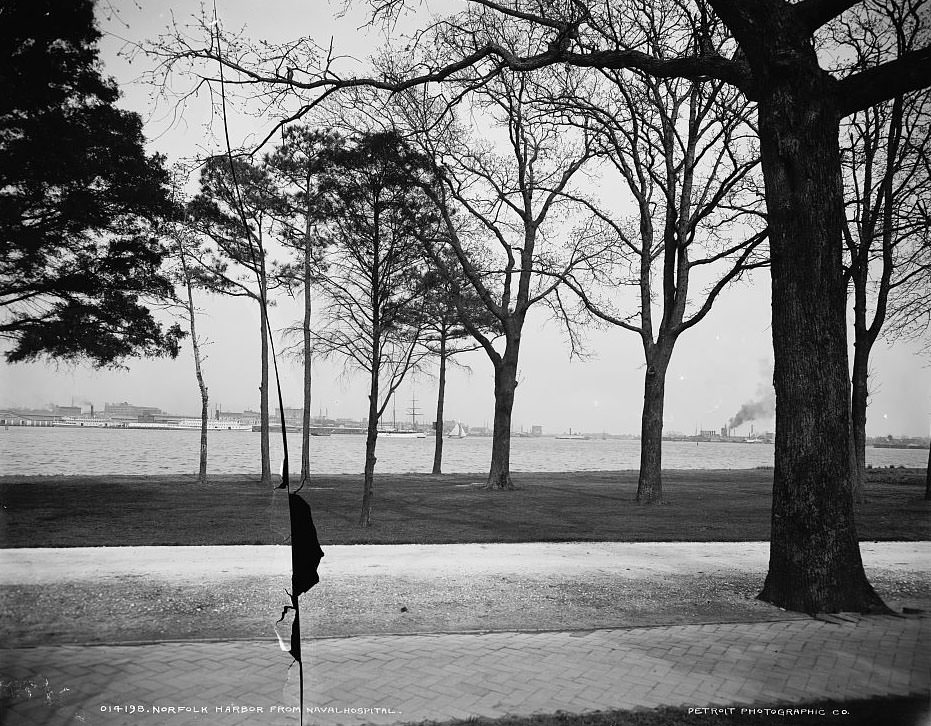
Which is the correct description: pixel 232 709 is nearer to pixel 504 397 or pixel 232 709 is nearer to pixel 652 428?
pixel 652 428

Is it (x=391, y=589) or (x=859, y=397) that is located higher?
(x=859, y=397)

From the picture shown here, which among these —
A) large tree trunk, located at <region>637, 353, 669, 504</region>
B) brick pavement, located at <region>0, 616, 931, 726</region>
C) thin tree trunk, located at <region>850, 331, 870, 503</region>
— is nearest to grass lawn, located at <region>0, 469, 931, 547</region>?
large tree trunk, located at <region>637, 353, 669, 504</region>

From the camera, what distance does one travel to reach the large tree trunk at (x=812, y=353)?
6.79 metres

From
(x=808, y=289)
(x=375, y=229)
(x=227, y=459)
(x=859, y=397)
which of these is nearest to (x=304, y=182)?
(x=375, y=229)

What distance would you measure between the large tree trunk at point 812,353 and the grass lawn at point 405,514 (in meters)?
4.91

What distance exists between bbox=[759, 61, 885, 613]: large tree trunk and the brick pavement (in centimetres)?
104

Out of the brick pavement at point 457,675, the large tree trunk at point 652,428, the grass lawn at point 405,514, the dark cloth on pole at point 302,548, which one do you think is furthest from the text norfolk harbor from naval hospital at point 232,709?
the large tree trunk at point 652,428

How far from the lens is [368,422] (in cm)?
1200

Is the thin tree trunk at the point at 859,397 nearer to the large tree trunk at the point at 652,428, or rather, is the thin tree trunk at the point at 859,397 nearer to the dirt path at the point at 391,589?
the large tree trunk at the point at 652,428

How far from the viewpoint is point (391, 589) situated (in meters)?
7.56

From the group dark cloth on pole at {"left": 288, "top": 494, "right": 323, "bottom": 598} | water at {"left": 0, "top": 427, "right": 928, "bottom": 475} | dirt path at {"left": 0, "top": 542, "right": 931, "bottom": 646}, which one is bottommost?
water at {"left": 0, "top": 427, "right": 928, "bottom": 475}

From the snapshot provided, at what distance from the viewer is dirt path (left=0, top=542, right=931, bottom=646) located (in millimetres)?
6105

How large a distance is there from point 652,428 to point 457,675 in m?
13.7

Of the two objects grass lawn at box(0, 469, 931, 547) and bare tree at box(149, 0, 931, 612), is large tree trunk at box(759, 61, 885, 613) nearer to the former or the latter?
bare tree at box(149, 0, 931, 612)
